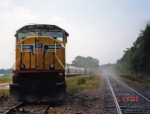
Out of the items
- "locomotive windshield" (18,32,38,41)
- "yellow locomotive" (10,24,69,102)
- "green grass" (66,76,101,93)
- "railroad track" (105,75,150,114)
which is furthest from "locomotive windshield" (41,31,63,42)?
"green grass" (66,76,101,93)

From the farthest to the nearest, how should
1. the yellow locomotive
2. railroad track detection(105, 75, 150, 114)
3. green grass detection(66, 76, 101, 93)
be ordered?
green grass detection(66, 76, 101, 93) < the yellow locomotive < railroad track detection(105, 75, 150, 114)

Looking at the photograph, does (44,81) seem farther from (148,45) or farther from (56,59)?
(148,45)

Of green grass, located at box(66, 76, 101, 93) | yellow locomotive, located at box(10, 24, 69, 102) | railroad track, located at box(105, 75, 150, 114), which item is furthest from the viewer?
green grass, located at box(66, 76, 101, 93)

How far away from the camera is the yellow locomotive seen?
440 inches

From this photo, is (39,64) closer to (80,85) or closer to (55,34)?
(55,34)

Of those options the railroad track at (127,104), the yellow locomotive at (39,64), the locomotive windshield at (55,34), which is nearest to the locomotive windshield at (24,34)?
the yellow locomotive at (39,64)

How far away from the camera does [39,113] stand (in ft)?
30.1

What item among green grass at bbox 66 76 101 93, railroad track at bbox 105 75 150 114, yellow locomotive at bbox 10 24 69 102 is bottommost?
railroad track at bbox 105 75 150 114

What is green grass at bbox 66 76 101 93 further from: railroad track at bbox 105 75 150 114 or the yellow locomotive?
the yellow locomotive

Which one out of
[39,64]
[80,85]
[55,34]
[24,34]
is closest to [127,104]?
[39,64]

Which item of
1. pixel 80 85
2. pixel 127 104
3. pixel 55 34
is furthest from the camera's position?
pixel 80 85

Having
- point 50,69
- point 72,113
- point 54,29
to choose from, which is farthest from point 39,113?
point 54,29

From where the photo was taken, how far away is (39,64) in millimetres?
11836

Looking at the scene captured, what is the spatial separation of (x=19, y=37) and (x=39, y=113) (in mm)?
4754
